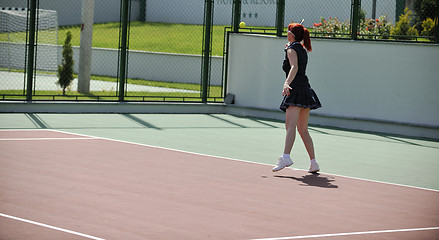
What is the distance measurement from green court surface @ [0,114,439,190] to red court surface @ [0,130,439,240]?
71 centimetres

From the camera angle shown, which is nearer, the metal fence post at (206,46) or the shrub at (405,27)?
the shrub at (405,27)

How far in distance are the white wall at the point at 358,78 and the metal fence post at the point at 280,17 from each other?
0.91 ft

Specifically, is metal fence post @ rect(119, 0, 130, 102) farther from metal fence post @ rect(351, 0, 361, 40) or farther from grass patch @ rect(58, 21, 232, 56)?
grass patch @ rect(58, 21, 232, 56)

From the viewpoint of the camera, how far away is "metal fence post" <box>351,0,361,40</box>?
16469mm

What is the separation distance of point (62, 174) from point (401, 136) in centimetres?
815

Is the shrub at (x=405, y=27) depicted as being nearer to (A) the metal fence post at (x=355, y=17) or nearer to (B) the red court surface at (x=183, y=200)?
(A) the metal fence post at (x=355, y=17)

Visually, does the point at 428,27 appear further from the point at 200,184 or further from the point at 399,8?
the point at 200,184

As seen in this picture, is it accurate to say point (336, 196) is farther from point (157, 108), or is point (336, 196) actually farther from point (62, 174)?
point (157, 108)

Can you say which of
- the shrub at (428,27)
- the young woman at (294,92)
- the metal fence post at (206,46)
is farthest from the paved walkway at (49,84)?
the young woman at (294,92)

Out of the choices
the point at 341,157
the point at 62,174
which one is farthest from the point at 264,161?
the point at 62,174

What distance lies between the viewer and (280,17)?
17359mm

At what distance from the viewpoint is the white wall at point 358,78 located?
1544 cm

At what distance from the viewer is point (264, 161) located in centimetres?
1154

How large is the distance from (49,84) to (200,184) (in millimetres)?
15397
